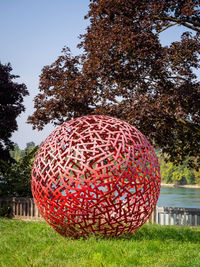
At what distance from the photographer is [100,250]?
580 centimetres

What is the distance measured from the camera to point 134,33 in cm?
1047

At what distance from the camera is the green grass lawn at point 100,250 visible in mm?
5281

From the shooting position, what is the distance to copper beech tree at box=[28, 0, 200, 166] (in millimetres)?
9938

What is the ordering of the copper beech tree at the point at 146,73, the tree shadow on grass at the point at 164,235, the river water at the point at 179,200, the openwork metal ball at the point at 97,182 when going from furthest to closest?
1. the river water at the point at 179,200
2. the copper beech tree at the point at 146,73
3. the tree shadow on grass at the point at 164,235
4. the openwork metal ball at the point at 97,182

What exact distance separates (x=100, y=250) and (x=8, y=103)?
11332mm

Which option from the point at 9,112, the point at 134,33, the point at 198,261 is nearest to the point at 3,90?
the point at 9,112

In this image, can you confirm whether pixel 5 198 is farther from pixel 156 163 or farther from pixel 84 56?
pixel 156 163

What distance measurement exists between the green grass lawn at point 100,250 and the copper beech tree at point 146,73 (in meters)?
3.52

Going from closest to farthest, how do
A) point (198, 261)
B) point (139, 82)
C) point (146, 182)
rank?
1. point (198, 261)
2. point (146, 182)
3. point (139, 82)

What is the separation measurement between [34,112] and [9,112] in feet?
4.63

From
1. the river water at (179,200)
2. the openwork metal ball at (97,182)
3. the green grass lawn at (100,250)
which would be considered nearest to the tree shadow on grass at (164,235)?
the green grass lawn at (100,250)

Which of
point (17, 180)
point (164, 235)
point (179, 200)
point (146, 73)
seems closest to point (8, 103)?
point (17, 180)

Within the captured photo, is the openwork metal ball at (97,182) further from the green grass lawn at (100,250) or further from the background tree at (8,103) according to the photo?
the background tree at (8,103)

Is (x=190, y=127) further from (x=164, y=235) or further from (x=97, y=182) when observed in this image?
(x=97, y=182)
